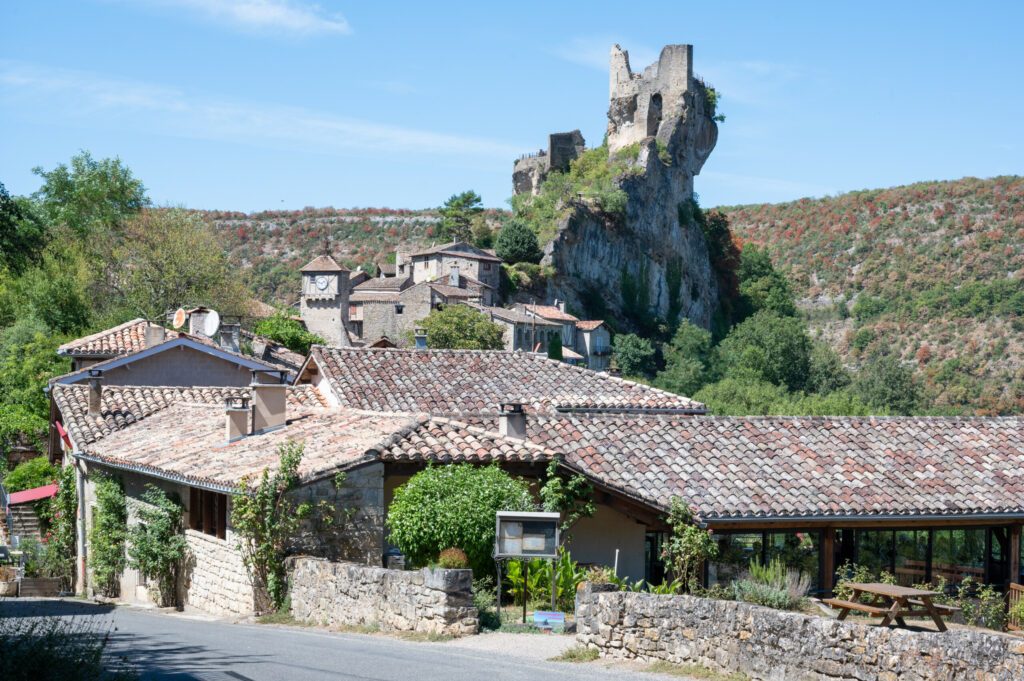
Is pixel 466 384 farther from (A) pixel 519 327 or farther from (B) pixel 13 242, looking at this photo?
(A) pixel 519 327

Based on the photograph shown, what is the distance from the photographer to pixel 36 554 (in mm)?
31562

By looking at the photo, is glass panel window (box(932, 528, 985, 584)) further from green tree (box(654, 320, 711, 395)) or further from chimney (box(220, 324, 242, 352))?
green tree (box(654, 320, 711, 395))

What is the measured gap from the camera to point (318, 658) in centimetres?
1339

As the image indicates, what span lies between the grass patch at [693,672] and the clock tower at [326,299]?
74.4 meters

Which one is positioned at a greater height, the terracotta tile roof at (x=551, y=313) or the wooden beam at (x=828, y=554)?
the terracotta tile roof at (x=551, y=313)

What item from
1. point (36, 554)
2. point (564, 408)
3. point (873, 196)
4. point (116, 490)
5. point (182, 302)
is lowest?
point (36, 554)

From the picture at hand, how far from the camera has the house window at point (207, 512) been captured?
2130cm

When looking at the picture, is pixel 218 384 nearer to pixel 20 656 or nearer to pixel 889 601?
pixel 889 601

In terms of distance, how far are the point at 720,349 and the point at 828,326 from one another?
1224 inches

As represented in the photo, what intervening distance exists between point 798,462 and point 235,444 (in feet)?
35.2

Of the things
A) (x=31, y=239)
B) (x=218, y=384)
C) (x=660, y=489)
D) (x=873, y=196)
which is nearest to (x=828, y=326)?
(x=873, y=196)

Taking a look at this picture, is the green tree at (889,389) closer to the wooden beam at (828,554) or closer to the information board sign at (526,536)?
the wooden beam at (828,554)

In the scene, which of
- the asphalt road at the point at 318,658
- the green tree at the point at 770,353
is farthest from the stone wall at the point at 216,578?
the green tree at the point at 770,353

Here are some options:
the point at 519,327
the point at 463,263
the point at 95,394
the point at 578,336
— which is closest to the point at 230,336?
the point at 95,394
